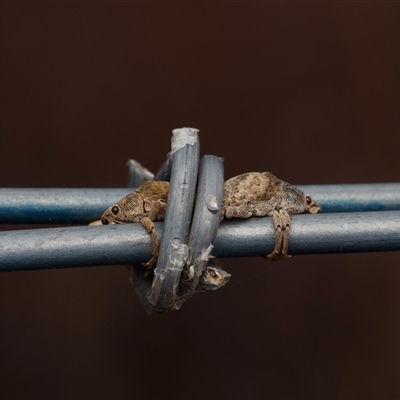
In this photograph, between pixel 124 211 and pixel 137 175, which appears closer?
pixel 124 211

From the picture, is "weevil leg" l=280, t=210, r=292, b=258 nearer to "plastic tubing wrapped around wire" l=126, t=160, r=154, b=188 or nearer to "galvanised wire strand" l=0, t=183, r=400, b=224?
"galvanised wire strand" l=0, t=183, r=400, b=224

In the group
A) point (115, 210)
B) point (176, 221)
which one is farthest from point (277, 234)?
point (115, 210)

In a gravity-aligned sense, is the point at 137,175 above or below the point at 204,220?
above

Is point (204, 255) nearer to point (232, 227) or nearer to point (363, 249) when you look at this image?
point (232, 227)

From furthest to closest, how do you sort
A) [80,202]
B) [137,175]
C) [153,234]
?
[137,175], [80,202], [153,234]

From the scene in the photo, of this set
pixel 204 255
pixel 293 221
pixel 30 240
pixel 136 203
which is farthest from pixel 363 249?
pixel 30 240

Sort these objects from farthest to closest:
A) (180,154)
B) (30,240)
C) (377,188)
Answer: (377,188) < (180,154) < (30,240)

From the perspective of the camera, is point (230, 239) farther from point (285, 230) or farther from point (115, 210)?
point (115, 210)
